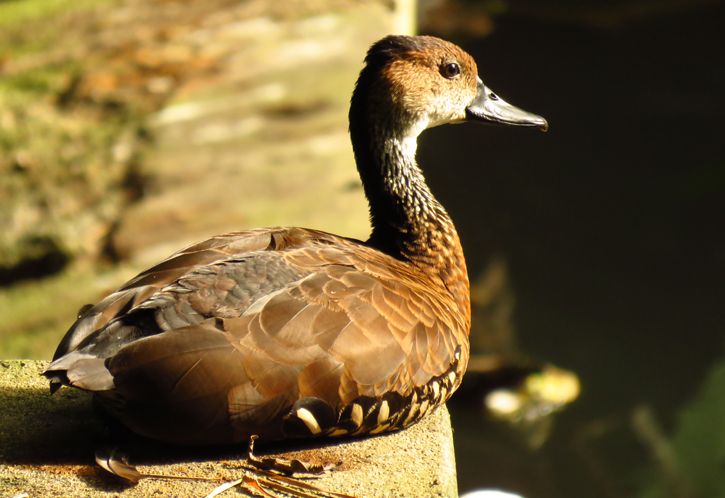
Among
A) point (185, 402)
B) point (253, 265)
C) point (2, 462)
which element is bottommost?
point (2, 462)

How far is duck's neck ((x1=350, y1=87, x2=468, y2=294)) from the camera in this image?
2746mm

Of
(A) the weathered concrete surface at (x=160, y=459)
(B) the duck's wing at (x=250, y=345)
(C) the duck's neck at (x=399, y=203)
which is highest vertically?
(C) the duck's neck at (x=399, y=203)

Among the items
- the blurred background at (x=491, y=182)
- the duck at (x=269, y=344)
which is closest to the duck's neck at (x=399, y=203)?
the duck at (x=269, y=344)

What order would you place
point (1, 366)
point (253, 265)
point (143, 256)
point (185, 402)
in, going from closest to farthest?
point (185, 402), point (253, 265), point (1, 366), point (143, 256)

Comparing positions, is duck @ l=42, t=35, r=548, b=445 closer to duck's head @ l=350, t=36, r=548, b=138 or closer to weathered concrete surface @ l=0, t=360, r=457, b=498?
weathered concrete surface @ l=0, t=360, r=457, b=498

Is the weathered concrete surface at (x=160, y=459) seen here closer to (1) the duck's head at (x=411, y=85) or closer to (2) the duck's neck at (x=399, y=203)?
(2) the duck's neck at (x=399, y=203)

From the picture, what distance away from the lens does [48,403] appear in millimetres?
2328

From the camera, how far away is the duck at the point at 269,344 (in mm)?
1808

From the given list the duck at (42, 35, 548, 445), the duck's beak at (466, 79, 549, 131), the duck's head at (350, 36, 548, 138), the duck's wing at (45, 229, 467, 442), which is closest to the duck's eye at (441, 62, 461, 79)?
the duck's head at (350, 36, 548, 138)

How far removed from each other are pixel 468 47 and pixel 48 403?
7.88 m

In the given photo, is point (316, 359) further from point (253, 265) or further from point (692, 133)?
point (692, 133)

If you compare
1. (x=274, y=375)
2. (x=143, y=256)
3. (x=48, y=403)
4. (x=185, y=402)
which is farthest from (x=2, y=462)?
(x=143, y=256)

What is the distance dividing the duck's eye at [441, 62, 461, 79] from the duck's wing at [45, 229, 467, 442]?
1002 mm

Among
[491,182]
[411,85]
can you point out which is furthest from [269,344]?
[491,182]
